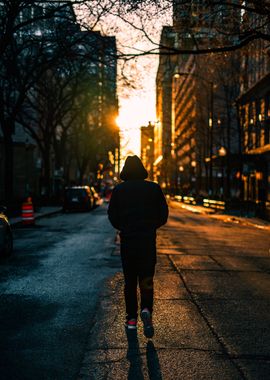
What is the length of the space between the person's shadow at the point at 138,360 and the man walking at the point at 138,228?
0.29 metres

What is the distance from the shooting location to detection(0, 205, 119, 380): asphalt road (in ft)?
17.0

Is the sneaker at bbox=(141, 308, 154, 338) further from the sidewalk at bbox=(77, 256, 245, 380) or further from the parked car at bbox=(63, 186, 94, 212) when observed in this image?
the parked car at bbox=(63, 186, 94, 212)

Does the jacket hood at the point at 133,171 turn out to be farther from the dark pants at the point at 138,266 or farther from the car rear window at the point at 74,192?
the car rear window at the point at 74,192

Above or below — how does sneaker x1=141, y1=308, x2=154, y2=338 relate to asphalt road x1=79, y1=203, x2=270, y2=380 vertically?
above

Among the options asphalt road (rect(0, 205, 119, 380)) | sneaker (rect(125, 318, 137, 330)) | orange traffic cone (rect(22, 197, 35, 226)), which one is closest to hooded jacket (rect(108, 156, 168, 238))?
sneaker (rect(125, 318, 137, 330))

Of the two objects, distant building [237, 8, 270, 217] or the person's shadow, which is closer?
the person's shadow

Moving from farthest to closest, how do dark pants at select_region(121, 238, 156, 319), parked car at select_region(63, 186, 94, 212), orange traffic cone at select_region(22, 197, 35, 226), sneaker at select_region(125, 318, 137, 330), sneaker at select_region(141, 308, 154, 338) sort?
parked car at select_region(63, 186, 94, 212)
orange traffic cone at select_region(22, 197, 35, 226)
sneaker at select_region(125, 318, 137, 330)
dark pants at select_region(121, 238, 156, 319)
sneaker at select_region(141, 308, 154, 338)

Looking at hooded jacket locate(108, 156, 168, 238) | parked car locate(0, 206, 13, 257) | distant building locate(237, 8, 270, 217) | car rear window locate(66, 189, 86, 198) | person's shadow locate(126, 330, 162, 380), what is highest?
distant building locate(237, 8, 270, 217)

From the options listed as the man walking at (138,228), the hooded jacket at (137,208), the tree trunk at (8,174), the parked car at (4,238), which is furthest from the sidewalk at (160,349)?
the tree trunk at (8,174)

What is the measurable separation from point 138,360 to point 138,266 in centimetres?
126

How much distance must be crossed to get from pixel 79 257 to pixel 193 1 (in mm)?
7283

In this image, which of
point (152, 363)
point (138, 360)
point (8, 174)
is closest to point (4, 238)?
point (138, 360)

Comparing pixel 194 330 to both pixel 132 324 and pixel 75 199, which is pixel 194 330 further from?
pixel 75 199

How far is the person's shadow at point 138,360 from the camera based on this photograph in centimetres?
479
